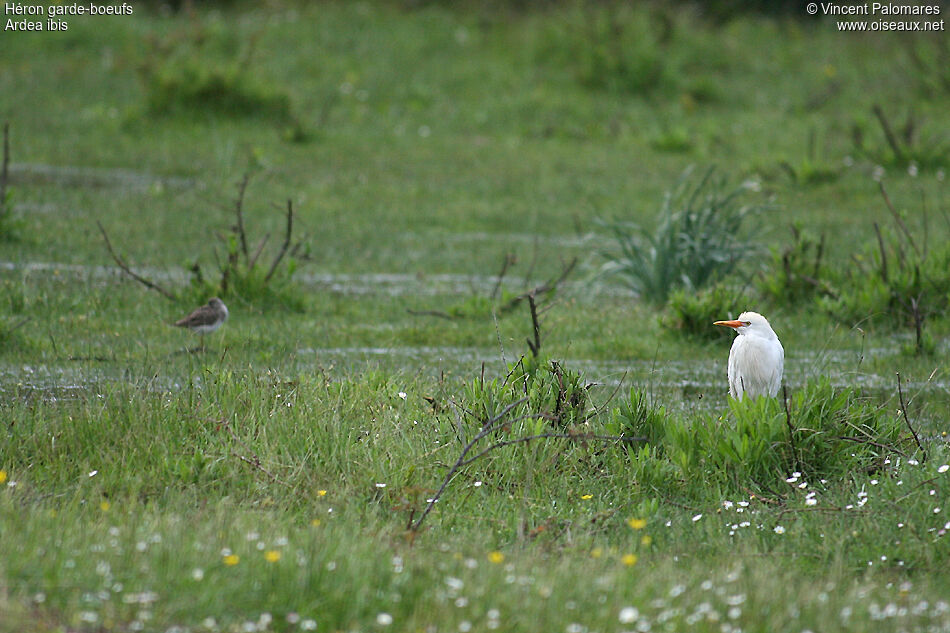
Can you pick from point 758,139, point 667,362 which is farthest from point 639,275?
point 758,139

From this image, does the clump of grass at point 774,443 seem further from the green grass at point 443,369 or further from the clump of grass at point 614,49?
the clump of grass at point 614,49

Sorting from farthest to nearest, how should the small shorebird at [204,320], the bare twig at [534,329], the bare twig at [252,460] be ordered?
the small shorebird at [204,320] → the bare twig at [534,329] → the bare twig at [252,460]

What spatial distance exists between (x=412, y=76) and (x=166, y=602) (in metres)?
17.6

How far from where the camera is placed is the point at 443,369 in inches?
285

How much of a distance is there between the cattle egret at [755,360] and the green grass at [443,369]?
0.28 metres

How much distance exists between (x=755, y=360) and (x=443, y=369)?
7.14 feet

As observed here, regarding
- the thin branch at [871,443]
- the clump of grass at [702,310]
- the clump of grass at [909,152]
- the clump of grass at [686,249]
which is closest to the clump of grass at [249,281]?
the clump of grass at [686,249]

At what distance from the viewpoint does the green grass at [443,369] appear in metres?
3.74

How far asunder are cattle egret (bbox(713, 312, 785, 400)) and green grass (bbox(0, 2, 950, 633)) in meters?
0.28

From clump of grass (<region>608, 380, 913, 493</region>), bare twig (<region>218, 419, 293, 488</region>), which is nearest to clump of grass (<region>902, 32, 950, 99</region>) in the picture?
clump of grass (<region>608, 380, 913, 493</region>)

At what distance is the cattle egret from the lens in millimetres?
5680

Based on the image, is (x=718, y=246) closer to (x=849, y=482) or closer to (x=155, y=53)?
(x=849, y=482)

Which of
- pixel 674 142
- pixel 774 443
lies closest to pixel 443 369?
pixel 774 443

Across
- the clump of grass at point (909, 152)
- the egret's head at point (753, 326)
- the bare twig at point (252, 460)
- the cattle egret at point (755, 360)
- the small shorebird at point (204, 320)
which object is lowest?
the bare twig at point (252, 460)
